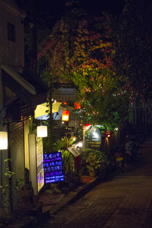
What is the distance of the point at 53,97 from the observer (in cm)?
1978

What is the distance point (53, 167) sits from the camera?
654 inches

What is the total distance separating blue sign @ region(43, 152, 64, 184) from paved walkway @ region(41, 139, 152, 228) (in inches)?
46.4

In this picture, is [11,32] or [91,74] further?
[91,74]

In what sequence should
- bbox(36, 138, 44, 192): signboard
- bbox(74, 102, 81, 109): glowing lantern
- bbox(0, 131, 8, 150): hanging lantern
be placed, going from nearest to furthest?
1. bbox(0, 131, 8, 150): hanging lantern
2. bbox(36, 138, 44, 192): signboard
3. bbox(74, 102, 81, 109): glowing lantern

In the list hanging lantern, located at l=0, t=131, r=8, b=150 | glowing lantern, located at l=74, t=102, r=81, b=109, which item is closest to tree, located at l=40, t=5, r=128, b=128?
glowing lantern, located at l=74, t=102, r=81, b=109

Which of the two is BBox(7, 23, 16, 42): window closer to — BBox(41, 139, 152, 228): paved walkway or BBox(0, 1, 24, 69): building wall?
BBox(0, 1, 24, 69): building wall

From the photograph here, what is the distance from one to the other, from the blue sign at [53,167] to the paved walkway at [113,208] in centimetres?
118

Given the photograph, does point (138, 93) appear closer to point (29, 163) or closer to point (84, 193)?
point (84, 193)

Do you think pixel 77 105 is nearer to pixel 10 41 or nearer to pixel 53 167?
pixel 53 167

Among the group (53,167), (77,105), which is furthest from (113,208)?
(77,105)

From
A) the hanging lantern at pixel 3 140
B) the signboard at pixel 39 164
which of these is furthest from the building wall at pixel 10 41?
the signboard at pixel 39 164

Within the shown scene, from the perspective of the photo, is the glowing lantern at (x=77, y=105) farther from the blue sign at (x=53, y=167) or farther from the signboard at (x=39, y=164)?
the signboard at (x=39, y=164)

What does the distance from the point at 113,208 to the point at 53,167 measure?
3165mm

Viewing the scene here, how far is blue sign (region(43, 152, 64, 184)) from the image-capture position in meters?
16.5
